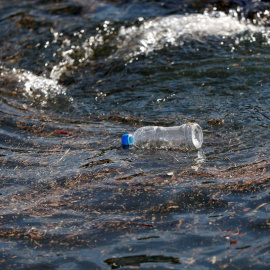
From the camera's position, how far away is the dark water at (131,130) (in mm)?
2957

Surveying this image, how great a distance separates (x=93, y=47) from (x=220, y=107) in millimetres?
3399

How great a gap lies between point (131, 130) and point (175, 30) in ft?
12.5

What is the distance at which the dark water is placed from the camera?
2.96m

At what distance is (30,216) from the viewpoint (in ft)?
11.1

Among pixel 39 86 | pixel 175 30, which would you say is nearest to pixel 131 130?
pixel 39 86

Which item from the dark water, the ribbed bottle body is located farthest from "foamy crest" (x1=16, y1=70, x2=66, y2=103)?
the ribbed bottle body

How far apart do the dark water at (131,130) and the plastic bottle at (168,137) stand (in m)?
0.11

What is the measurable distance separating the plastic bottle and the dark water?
0.37 ft

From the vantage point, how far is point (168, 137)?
4621 millimetres

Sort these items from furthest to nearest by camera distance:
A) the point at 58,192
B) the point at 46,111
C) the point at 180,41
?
the point at 180,41
the point at 46,111
the point at 58,192

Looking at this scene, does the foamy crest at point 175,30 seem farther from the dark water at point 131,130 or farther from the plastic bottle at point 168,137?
the plastic bottle at point 168,137

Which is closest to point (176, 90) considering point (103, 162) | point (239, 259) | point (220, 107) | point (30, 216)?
point (220, 107)

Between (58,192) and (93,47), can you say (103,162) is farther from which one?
(93,47)

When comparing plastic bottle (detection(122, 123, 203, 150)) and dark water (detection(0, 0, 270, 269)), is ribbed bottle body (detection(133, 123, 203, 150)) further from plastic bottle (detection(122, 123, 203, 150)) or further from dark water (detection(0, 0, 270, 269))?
dark water (detection(0, 0, 270, 269))
